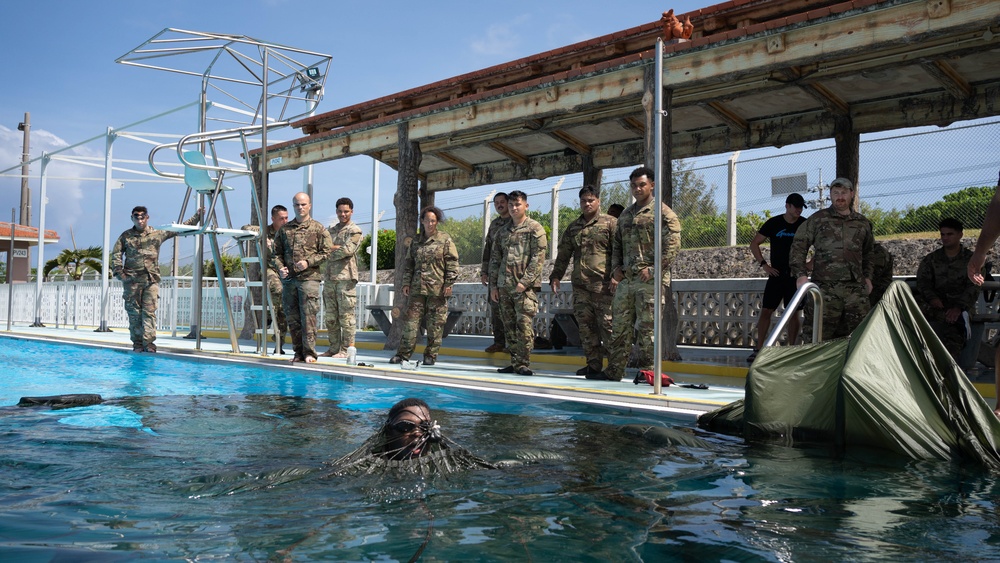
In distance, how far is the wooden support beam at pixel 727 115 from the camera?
39.0ft

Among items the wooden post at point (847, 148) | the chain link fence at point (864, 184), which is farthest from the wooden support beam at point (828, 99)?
the chain link fence at point (864, 184)

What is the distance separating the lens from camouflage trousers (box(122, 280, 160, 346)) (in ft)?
42.2

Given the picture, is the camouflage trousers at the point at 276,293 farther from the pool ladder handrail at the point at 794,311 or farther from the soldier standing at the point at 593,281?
the pool ladder handrail at the point at 794,311

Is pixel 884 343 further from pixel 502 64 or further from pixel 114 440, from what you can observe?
pixel 502 64

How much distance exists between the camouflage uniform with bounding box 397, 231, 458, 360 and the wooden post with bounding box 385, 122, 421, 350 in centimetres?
185

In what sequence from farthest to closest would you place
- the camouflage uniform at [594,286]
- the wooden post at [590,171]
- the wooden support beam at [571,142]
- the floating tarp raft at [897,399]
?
the wooden post at [590,171]
the wooden support beam at [571,142]
the camouflage uniform at [594,286]
the floating tarp raft at [897,399]

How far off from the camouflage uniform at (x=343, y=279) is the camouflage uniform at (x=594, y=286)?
325 cm

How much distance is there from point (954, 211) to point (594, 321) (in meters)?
7.94

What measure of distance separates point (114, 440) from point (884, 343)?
5.06 meters

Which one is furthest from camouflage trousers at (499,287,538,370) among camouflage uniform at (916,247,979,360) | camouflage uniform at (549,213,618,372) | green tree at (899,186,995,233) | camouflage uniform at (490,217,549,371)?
green tree at (899,186,995,233)

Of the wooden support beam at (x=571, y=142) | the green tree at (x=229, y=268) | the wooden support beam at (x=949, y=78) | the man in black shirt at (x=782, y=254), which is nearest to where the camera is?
the wooden support beam at (x=949, y=78)

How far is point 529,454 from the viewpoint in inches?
190

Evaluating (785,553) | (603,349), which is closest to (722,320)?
(603,349)

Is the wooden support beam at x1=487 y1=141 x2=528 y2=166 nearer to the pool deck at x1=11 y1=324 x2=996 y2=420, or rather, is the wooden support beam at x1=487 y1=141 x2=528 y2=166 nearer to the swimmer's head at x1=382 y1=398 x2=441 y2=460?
the pool deck at x1=11 y1=324 x2=996 y2=420
